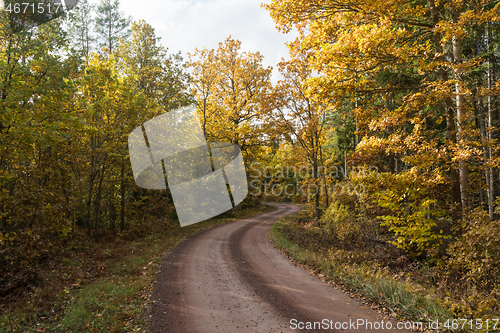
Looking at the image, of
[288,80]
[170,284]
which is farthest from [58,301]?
[288,80]

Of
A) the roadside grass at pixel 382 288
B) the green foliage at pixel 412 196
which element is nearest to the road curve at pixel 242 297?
the roadside grass at pixel 382 288

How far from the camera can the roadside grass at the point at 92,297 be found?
574 cm

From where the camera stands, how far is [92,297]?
698 centimetres

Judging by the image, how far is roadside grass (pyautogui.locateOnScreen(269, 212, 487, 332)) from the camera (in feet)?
19.3

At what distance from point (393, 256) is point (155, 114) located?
53.2 feet

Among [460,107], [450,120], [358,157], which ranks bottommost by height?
[358,157]

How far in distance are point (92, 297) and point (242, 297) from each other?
13.6 feet

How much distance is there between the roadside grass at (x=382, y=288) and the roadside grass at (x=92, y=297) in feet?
19.0

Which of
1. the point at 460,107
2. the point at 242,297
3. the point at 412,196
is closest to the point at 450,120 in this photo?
the point at 460,107

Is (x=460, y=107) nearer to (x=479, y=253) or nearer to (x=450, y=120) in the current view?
(x=450, y=120)

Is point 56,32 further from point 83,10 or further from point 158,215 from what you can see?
point 83,10

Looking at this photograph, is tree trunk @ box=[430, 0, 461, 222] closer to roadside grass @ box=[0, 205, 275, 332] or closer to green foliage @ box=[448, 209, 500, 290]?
green foliage @ box=[448, 209, 500, 290]

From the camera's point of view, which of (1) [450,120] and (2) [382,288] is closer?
(2) [382,288]

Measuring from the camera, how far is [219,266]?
10172 mm
